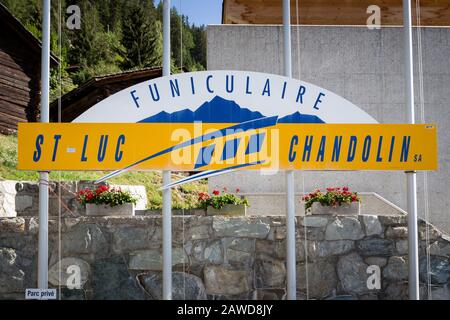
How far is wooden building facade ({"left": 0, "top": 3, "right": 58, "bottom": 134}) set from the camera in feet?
55.7

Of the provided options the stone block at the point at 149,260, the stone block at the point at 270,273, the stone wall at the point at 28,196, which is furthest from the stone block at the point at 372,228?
the stone wall at the point at 28,196

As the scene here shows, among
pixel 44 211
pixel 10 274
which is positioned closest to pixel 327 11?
pixel 44 211

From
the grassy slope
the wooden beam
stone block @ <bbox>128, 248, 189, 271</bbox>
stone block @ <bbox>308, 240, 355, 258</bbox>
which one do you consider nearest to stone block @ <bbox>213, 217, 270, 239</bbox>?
stone block @ <bbox>128, 248, 189, 271</bbox>

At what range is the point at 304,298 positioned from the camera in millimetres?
6902

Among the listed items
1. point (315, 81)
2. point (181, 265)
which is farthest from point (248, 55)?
point (181, 265)

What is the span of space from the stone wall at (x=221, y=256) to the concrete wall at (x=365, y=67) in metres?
2.42

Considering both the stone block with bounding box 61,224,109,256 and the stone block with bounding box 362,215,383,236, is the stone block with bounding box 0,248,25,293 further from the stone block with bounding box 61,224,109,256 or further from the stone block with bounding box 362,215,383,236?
the stone block with bounding box 362,215,383,236

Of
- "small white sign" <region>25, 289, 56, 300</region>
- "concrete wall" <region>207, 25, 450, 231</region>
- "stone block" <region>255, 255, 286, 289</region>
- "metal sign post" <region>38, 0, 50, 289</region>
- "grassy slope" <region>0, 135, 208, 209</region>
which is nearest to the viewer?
"small white sign" <region>25, 289, 56, 300</region>

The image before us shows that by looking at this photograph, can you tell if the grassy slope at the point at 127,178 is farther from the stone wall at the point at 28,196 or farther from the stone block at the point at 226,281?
the stone block at the point at 226,281

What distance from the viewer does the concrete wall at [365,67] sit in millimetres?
9406

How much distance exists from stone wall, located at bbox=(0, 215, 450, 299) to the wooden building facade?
1086cm

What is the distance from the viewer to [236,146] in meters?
6.55
